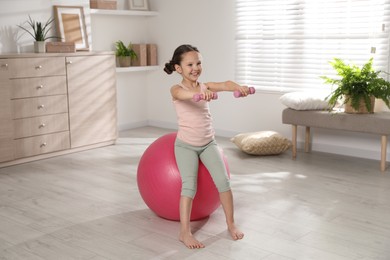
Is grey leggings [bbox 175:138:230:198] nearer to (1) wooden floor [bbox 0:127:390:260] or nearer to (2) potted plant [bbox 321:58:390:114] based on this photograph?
(1) wooden floor [bbox 0:127:390:260]

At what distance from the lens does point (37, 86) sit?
4.18m

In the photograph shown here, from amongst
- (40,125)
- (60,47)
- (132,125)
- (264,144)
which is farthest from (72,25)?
(264,144)

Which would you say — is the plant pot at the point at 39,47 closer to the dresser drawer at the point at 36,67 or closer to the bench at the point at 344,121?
the dresser drawer at the point at 36,67

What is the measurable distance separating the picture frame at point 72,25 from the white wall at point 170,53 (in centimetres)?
7

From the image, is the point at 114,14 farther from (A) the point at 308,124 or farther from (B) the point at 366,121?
(B) the point at 366,121

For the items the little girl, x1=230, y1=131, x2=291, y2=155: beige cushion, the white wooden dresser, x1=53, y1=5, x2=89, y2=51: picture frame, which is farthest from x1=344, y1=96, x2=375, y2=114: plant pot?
x1=53, y1=5, x2=89, y2=51: picture frame

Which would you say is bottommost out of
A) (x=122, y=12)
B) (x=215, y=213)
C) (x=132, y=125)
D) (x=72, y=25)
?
(x=215, y=213)

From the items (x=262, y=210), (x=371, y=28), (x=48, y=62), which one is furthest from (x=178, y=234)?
(x=371, y=28)

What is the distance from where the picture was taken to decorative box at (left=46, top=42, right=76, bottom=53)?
14.2 feet

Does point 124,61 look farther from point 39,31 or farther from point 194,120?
point 194,120

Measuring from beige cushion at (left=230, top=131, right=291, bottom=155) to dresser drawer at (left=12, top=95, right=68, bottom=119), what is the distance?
1.57 meters

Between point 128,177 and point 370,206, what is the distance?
1.69 metres

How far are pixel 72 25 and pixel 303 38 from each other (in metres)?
2.12

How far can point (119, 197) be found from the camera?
3.28m
